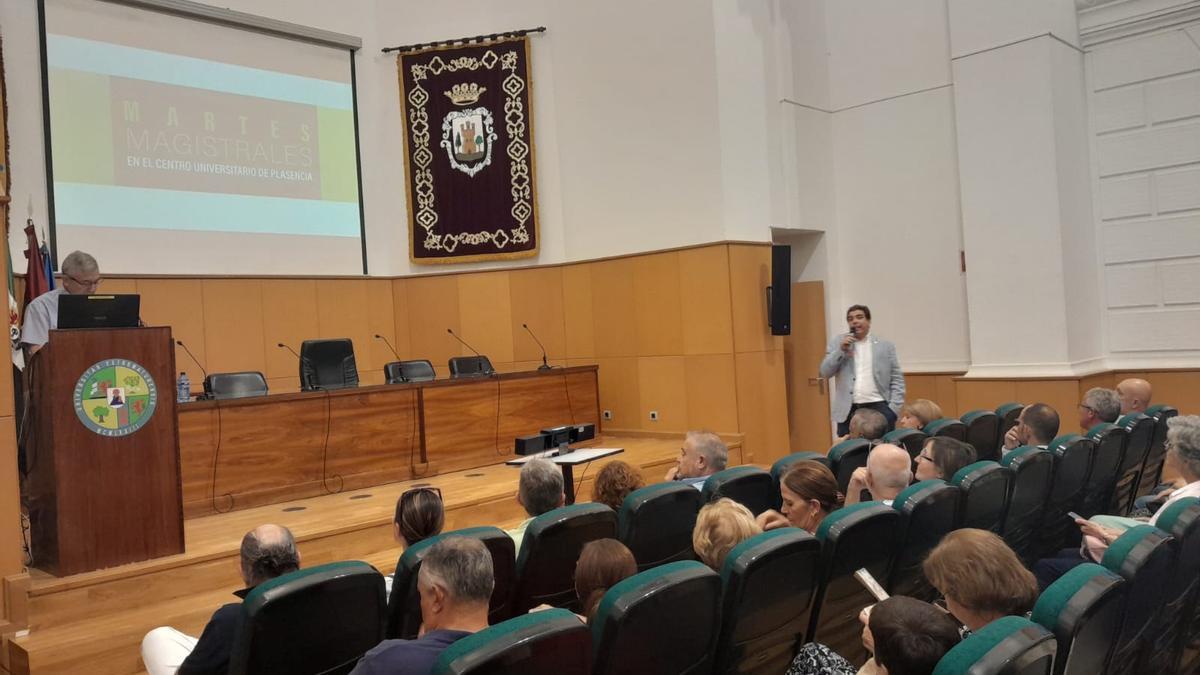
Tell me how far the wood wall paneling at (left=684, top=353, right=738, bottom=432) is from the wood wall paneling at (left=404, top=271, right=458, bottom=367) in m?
2.56

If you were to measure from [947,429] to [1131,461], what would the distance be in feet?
2.75

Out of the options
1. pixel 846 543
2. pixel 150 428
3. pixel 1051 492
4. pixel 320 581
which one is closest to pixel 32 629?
pixel 150 428

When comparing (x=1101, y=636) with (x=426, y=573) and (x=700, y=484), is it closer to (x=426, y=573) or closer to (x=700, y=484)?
(x=426, y=573)

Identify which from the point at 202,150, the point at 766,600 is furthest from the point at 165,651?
the point at 202,150

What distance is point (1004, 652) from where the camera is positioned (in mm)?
1446

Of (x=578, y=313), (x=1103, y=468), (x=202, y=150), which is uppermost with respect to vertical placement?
(x=202, y=150)

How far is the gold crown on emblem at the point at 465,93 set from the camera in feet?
29.0

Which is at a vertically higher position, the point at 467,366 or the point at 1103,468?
the point at 467,366

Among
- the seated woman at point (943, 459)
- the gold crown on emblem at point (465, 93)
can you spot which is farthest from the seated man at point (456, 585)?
the gold crown on emblem at point (465, 93)

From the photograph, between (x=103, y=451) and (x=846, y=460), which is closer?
(x=103, y=451)

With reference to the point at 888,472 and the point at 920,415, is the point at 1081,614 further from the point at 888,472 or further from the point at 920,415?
the point at 920,415

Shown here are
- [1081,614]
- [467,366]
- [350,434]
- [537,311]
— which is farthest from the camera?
[537,311]

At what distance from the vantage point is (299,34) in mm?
8617

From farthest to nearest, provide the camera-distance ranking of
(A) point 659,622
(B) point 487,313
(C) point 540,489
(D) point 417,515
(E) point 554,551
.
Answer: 1. (B) point 487,313
2. (C) point 540,489
3. (D) point 417,515
4. (E) point 554,551
5. (A) point 659,622
